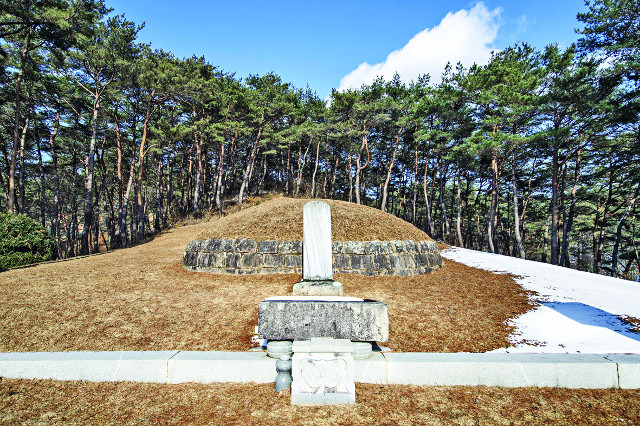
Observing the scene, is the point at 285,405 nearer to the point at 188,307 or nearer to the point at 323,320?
the point at 323,320

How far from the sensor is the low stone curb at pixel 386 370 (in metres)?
2.97

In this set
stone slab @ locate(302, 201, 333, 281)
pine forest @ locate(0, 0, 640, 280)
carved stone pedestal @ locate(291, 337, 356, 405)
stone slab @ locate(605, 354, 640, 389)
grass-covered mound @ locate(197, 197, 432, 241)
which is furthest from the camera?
pine forest @ locate(0, 0, 640, 280)

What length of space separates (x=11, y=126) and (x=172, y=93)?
40.8 feet

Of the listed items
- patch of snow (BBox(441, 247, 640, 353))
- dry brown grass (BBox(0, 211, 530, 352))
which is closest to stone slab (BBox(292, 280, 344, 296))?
dry brown grass (BBox(0, 211, 530, 352))

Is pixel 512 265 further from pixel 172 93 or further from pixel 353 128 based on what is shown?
pixel 172 93

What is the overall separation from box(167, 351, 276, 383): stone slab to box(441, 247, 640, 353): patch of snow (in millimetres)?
A: 3729

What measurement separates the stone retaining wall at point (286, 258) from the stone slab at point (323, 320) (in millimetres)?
5342

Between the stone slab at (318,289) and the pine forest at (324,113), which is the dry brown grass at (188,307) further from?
the pine forest at (324,113)

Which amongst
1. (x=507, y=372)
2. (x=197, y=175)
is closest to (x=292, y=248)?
(x=507, y=372)

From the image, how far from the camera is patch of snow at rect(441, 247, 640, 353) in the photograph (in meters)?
4.24

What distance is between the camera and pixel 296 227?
9.55 metres

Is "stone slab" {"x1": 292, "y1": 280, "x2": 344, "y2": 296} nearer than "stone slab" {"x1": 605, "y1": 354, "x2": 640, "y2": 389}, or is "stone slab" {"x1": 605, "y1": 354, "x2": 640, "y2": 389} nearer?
"stone slab" {"x1": 605, "y1": 354, "x2": 640, "y2": 389}

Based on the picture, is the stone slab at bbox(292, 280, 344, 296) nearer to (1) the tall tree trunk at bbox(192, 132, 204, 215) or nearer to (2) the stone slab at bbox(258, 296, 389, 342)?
(2) the stone slab at bbox(258, 296, 389, 342)

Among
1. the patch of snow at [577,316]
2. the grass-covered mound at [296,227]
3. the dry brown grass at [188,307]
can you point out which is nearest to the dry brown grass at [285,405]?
the dry brown grass at [188,307]
